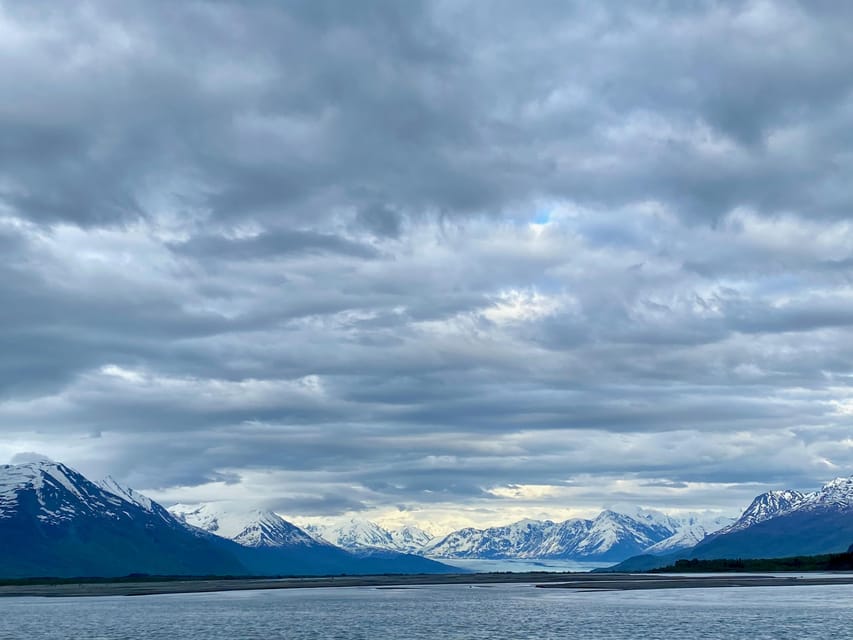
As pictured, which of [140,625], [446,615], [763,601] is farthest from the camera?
[763,601]

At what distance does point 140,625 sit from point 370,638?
47438 millimetres

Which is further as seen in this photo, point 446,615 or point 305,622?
point 446,615

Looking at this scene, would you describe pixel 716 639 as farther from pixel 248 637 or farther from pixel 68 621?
pixel 68 621

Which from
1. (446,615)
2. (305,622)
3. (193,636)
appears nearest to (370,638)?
(193,636)

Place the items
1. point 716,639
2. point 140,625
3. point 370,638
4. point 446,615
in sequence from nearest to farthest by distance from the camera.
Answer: point 716,639 < point 370,638 < point 140,625 < point 446,615

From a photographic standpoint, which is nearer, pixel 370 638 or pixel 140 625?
pixel 370 638

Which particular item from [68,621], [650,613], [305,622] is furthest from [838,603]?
[68,621]

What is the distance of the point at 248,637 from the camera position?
128 meters

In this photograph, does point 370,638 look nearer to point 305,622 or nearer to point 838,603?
point 305,622

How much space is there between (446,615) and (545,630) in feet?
132

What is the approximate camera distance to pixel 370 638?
124688 mm

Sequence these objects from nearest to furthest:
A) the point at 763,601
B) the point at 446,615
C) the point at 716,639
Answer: the point at 716,639
the point at 446,615
the point at 763,601

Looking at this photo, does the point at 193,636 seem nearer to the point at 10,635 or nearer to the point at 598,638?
the point at 10,635

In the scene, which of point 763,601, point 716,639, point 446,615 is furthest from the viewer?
point 763,601
